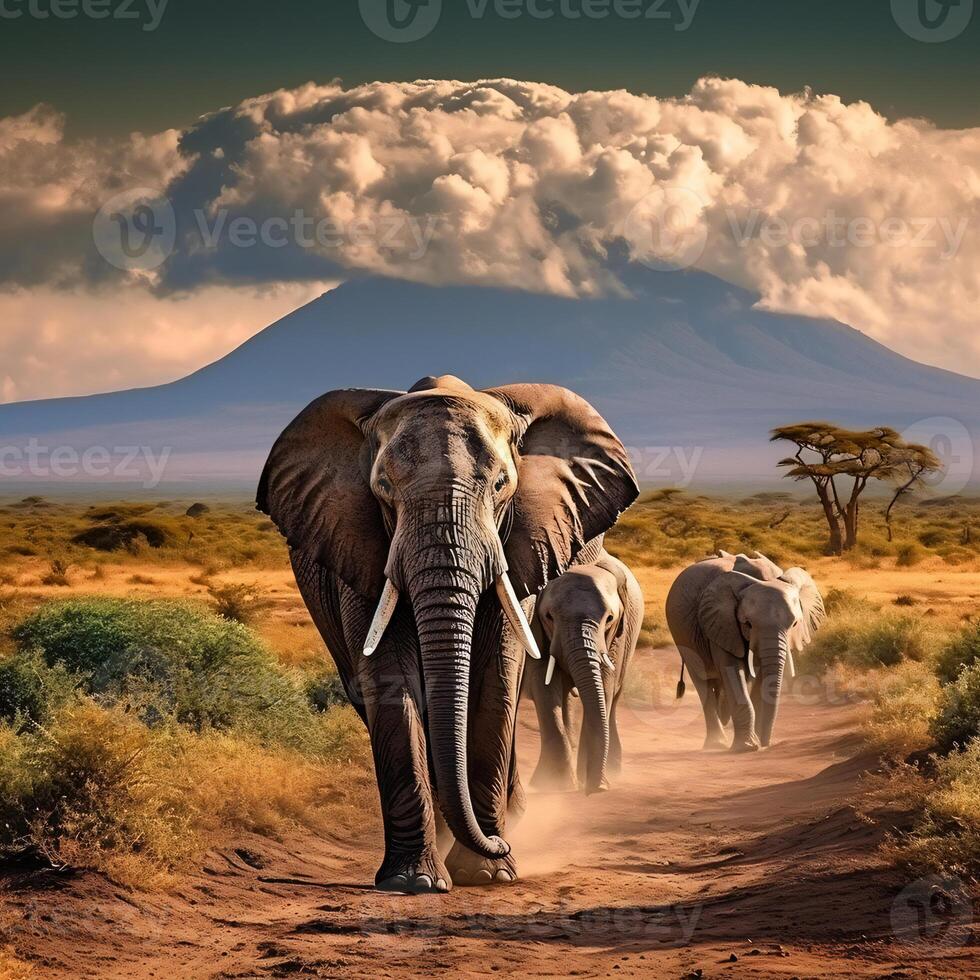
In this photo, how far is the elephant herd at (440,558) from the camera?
7.71 metres

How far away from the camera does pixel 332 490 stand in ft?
28.3

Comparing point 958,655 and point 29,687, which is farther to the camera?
point 958,655

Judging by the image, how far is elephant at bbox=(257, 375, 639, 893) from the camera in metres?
7.71

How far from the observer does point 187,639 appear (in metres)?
13.5

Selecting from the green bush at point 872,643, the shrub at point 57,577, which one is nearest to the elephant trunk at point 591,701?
the green bush at point 872,643

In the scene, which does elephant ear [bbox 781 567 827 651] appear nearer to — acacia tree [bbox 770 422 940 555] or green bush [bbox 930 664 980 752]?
green bush [bbox 930 664 980 752]

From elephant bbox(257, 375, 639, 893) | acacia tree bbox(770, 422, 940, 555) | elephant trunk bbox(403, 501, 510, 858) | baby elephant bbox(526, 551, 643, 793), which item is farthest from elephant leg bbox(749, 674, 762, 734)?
acacia tree bbox(770, 422, 940, 555)

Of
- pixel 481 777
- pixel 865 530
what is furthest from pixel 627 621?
pixel 865 530

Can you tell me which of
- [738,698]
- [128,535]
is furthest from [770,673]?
[128,535]

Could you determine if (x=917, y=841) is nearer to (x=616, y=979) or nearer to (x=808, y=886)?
(x=808, y=886)

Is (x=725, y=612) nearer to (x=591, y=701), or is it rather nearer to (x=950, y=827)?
(x=591, y=701)

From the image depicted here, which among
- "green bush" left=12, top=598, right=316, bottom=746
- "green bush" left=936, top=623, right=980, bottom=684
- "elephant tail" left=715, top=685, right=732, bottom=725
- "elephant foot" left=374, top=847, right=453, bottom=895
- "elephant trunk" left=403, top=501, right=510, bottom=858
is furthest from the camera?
"elephant tail" left=715, top=685, right=732, bottom=725

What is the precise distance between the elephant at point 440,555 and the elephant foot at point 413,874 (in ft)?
0.04

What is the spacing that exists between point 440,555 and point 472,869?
2.20 meters
